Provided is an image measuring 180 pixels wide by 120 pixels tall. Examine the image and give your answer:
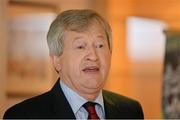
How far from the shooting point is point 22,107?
1600mm

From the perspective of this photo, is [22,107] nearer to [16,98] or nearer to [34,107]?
[34,107]

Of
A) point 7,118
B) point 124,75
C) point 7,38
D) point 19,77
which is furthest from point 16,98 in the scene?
point 7,118

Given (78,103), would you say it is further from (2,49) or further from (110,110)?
(2,49)

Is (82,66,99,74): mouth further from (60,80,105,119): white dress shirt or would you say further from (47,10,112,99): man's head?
(60,80,105,119): white dress shirt

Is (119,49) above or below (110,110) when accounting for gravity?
below

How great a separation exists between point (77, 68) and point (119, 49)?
293 centimetres

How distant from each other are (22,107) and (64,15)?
37 centimetres

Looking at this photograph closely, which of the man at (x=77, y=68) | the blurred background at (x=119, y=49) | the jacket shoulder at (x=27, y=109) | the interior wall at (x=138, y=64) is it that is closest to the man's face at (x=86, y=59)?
the man at (x=77, y=68)

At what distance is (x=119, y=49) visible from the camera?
4469 mm

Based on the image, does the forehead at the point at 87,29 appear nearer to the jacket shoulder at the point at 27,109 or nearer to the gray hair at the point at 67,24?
the gray hair at the point at 67,24

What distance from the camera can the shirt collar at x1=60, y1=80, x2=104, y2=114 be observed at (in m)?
1.60

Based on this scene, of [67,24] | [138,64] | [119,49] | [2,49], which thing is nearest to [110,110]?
[67,24]

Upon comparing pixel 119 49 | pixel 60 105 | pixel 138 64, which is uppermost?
pixel 60 105

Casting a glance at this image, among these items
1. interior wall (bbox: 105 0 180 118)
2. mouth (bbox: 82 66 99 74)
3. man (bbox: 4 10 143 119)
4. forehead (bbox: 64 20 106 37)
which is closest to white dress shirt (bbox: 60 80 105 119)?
man (bbox: 4 10 143 119)
